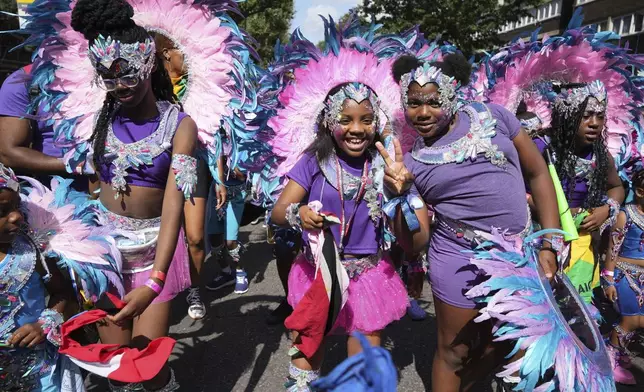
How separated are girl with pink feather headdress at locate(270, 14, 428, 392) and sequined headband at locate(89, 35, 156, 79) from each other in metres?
0.94

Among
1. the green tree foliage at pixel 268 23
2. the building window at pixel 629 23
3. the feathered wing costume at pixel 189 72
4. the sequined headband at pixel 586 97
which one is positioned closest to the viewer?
the feathered wing costume at pixel 189 72

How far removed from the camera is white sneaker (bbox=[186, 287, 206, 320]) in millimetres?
4332

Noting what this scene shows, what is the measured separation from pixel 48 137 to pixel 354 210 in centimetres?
212

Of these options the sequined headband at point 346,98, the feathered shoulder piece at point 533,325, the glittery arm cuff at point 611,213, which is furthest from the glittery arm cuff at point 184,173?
the glittery arm cuff at point 611,213

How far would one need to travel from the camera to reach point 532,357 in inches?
77.5

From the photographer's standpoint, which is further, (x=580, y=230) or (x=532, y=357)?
(x=580, y=230)

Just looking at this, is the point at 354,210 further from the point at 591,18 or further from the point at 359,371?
the point at 591,18

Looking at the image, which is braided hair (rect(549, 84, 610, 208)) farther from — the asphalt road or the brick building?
the brick building

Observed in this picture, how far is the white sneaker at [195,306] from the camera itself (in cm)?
433

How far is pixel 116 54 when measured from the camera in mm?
2246

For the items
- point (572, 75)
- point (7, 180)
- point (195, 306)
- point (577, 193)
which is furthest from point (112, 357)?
point (572, 75)

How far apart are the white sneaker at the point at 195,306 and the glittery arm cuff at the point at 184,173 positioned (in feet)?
7.43

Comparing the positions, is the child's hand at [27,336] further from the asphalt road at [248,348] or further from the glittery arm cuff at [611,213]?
the glittery arm cuff at [611,213]

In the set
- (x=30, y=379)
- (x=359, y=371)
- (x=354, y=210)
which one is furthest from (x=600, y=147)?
(x=30, y=379)
